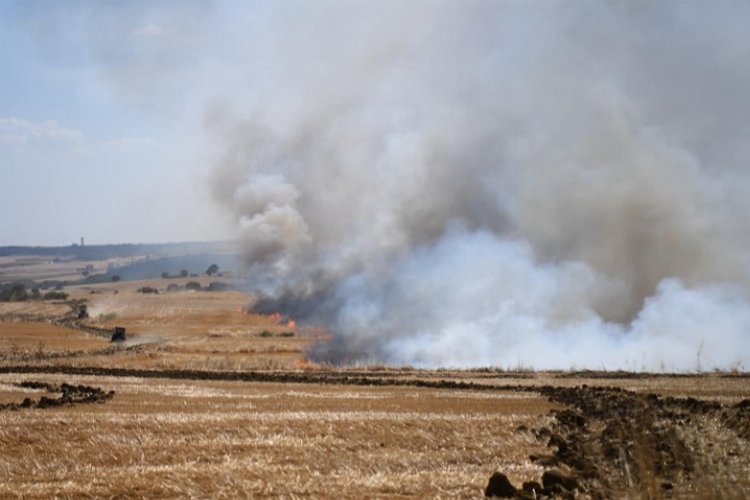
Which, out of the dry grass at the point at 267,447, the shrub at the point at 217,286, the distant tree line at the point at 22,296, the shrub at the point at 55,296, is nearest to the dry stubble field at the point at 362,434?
the dry grass at the point at 267,447

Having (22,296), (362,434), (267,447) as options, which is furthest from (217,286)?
(267,447)

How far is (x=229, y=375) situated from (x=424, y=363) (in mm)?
17855

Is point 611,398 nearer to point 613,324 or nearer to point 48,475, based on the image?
point 48,475

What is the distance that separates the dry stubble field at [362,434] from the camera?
14.7 metres

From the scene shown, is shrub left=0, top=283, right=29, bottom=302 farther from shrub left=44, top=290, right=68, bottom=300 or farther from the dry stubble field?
the dry stubble field

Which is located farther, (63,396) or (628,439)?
(63,396)

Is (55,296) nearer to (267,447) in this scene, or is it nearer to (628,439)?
(267,447)

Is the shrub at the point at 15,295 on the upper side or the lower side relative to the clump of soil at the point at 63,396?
lower

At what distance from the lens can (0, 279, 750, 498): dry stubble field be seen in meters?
14.7

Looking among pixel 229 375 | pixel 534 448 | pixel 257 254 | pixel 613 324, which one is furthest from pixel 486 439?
pixel 257 254

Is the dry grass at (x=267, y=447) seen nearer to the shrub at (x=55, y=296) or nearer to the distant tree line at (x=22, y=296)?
the shrub at (x=55, y=296)

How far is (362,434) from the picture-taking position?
70.0ft

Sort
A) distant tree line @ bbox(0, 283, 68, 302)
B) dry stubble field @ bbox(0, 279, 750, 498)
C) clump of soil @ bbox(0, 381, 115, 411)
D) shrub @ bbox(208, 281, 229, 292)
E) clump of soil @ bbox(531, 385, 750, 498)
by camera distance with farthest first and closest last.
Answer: shrub @ bbox(208, 281, 229, 292) → distant tree line @ bbox(0, 283, 68, 302) → clump of soil @ bbox(0, 381, 115, 411) → dry stubble field @ bbox(0, 279, 750, 498) → clump of soil @ bbox(531, 385, 750, 498)

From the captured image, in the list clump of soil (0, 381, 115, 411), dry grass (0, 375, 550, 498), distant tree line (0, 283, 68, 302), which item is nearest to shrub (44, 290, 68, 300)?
distant tree line (0, 283, 68, 302)
